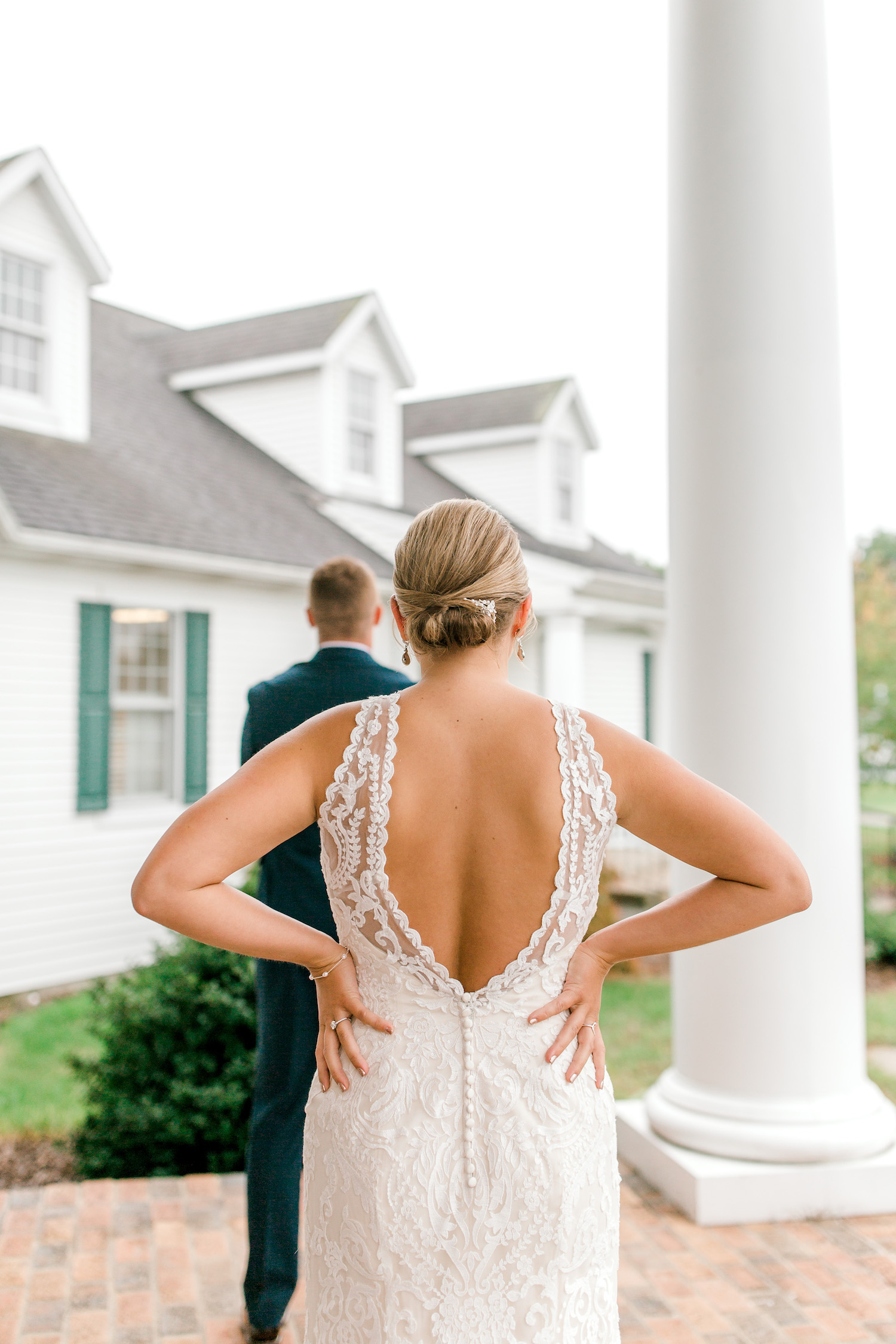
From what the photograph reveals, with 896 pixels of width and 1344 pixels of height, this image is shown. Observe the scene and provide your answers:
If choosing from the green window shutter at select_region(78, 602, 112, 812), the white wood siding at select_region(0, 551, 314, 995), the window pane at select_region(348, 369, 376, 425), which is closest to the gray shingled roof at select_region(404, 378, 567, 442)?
the window pane at select_region(348, 369, 376, 425)

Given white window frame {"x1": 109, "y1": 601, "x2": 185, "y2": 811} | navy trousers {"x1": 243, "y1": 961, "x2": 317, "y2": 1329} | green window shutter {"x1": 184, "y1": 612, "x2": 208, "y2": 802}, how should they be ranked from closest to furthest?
navy trousers {"x1": 243, "y1": 961, "x2": 317, "y2": 1329} → white window frame {"x1": 109, "y1": 601, "x2": 185, "y2": 811} → green window shutter {"x1": 184, "y1": 612, "x2": 208, "y2": 802}

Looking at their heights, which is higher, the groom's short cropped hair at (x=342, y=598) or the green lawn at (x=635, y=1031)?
the groom's short cropped hair at (x=342, y=598)

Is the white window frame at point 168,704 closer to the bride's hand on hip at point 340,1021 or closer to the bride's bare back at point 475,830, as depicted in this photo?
the bride's hand on hip at point 340,1021

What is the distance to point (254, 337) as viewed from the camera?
34.3 feet

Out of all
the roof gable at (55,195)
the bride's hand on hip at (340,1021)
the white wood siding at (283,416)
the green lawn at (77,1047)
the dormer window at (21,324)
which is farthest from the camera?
the white wood siding at (283,416)

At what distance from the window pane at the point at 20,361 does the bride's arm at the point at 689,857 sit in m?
7.52

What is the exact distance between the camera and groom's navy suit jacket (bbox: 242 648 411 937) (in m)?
2.45

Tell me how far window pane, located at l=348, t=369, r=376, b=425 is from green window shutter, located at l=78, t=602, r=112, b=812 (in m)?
4.11

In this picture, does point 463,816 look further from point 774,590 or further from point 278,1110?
point 774,590

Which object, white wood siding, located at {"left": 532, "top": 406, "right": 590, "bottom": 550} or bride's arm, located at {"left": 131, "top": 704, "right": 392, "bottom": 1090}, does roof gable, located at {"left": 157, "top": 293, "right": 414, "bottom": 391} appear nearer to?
white wood siding, located at {"left": 532, "top": 406, "right": 590, "bottom": 550}

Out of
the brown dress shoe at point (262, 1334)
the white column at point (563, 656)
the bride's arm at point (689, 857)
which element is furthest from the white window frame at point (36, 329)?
the bride's arm at point (689, 857)

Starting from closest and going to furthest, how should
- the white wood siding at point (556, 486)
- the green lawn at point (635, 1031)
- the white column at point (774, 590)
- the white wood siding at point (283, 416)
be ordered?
the white column at point (774, 590) → the green lawn at point (635, 1031) → the white wood siding at point (283, 416) → the white wood siding at point (556, 486)

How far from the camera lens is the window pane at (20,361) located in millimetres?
7699

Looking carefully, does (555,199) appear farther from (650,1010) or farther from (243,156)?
(650,1010)
